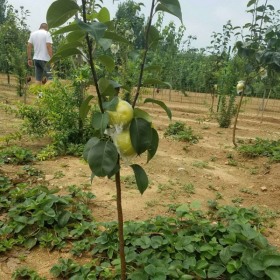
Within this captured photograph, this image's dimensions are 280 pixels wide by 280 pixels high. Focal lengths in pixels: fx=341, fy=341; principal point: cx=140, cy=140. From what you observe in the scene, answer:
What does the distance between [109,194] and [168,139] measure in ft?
7.76

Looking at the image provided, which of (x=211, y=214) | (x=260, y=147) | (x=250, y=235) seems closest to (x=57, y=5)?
(x=250, y=235)

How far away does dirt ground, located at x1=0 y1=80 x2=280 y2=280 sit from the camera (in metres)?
2.54

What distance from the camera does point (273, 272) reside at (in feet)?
5.11

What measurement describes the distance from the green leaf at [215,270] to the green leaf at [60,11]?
137 centimetres

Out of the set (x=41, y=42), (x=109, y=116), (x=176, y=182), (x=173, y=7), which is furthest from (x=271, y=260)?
(x=41, y=42)

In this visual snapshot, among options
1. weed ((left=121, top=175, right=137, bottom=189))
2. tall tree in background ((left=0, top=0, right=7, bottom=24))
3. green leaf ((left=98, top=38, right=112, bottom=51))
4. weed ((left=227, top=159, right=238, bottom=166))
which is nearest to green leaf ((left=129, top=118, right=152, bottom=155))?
green leaf ((left=98, top=38, right=112, bottom=51))

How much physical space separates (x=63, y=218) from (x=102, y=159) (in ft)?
4.34

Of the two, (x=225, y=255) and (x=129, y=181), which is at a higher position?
(x=225, y=255)

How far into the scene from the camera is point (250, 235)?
1.79m

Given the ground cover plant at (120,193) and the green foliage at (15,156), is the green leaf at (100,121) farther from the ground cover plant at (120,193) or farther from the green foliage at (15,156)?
the green foliage at (15,156)

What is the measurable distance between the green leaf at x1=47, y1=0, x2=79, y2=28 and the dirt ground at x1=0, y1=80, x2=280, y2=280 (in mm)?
1440

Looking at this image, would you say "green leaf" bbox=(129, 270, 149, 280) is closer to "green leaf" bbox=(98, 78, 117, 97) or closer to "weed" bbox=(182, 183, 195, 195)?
"green leaf" bbox=(98, 78, 117, 97)

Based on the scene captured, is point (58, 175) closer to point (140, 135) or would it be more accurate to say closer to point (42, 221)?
point (42, 221)

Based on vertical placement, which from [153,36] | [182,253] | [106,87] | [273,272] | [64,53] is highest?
[153,36]
